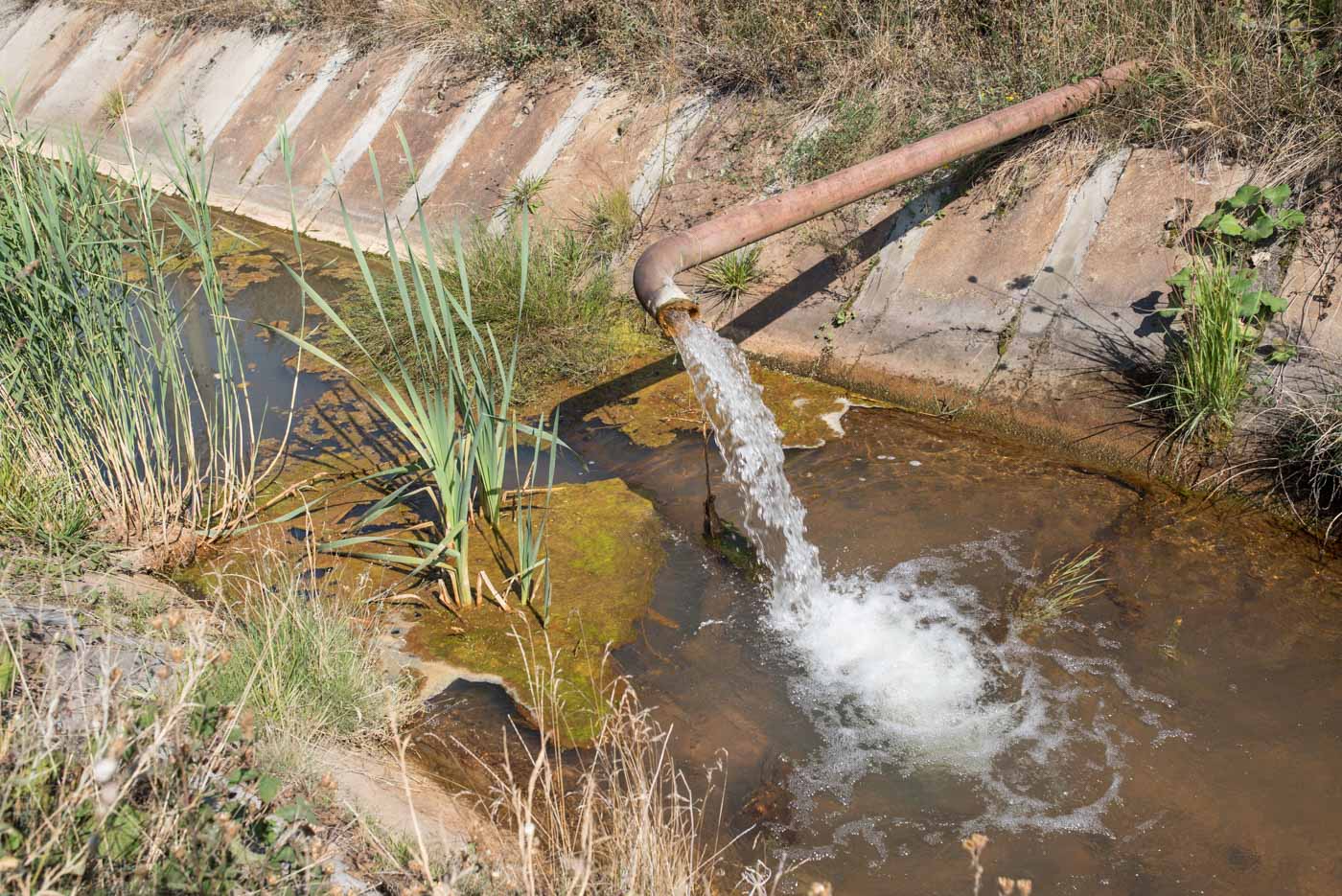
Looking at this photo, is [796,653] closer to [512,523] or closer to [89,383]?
[512,523]

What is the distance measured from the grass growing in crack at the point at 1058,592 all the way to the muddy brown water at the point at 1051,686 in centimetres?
5

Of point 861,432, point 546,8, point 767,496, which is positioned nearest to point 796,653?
point 767,496

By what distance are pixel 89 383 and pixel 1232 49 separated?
5.02 metres

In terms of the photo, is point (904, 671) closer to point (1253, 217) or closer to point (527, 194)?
point (1253, 217)

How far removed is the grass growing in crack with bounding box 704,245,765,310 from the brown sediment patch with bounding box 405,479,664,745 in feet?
5.00

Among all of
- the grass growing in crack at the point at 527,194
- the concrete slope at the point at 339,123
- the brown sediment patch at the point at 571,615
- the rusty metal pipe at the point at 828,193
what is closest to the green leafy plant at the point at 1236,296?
the rusty metal pipe at the point at 828,193

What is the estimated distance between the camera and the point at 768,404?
4844 mm

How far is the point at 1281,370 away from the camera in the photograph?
399 centimetres

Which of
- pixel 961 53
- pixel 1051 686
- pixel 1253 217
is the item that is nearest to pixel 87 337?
pixel 1051 686

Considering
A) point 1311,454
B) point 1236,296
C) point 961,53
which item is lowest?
point 1311,454

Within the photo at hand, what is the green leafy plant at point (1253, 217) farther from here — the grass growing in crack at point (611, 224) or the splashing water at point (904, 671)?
the grass growing in crack at point (611, 224)

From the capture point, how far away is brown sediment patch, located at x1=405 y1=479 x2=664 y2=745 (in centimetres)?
330

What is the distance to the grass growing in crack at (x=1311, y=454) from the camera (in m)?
3.65

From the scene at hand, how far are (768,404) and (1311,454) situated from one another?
7.05 ft
